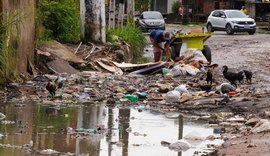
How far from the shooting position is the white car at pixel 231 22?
151 feet

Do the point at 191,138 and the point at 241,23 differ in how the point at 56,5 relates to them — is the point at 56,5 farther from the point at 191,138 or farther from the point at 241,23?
the point at 241,23

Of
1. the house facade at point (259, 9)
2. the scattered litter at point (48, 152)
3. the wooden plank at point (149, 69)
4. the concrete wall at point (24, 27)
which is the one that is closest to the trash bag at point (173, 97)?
the concrete wall at point (24, 27)

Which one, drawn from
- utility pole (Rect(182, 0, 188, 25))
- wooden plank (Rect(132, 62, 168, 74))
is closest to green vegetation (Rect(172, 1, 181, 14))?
utility pole (Rect(182, 0, 188, 25))

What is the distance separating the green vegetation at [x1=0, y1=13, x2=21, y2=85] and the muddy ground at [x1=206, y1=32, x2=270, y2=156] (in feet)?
13.4

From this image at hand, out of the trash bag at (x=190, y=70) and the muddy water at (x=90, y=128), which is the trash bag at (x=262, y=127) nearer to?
the muddy water at (x=90, y=128)

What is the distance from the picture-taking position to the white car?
151 feet

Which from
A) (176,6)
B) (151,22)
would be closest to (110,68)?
(151,22)

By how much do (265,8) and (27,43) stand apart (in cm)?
4573

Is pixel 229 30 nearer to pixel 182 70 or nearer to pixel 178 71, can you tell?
pixel 182 70

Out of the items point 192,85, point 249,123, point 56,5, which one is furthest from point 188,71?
point 249,123

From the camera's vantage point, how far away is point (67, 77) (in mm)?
17562

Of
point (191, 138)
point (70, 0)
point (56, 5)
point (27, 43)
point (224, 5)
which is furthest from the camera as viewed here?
point (224, 5)

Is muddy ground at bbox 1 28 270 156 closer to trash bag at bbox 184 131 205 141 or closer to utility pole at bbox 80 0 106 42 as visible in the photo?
trash bag at bbox 184 131 205 141

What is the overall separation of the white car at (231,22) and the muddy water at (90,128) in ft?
110
